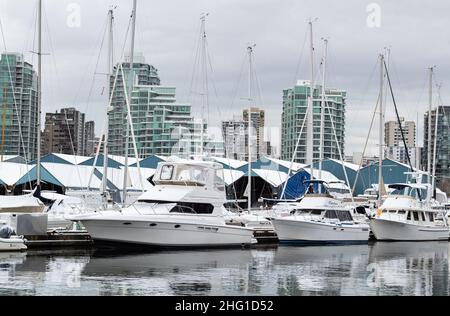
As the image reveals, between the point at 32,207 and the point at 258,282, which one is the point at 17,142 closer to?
the point at 32,207

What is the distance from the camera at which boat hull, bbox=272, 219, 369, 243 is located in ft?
146

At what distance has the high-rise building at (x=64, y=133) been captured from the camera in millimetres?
123812

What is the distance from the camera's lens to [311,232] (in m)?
45.2

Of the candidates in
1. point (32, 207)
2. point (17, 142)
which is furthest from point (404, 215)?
point (17, 142)

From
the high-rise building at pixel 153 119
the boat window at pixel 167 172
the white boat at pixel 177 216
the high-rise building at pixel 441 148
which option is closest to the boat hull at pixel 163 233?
the white boat at pixel 177 216

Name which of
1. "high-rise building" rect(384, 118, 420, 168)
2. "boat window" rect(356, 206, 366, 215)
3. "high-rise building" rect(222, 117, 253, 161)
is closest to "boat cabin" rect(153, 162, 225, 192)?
"boat window" rect(356, 206, 366, 215)

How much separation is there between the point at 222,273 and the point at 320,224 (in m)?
17.6

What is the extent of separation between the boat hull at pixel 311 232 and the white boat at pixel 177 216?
3.87 meters

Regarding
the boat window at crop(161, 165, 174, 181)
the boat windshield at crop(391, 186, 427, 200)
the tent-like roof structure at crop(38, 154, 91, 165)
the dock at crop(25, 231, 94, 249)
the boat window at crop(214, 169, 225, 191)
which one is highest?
the tent-like roof structure at crop(38, 154, 91, 165)

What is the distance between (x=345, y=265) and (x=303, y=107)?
253 feet

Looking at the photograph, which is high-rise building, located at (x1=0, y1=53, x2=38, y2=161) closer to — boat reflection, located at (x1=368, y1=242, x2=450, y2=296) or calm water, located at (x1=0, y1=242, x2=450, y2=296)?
boat reflection, located at (x1=368, y1=242, x2=450, y2=296)

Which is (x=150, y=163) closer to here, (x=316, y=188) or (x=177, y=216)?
(x=316, y=188)

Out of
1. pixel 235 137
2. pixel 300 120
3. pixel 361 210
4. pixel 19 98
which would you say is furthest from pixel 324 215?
pixel 300 120

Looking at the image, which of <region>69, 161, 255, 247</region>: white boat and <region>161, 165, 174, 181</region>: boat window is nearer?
<region>69, 161, 255, 247</region>: white boat
